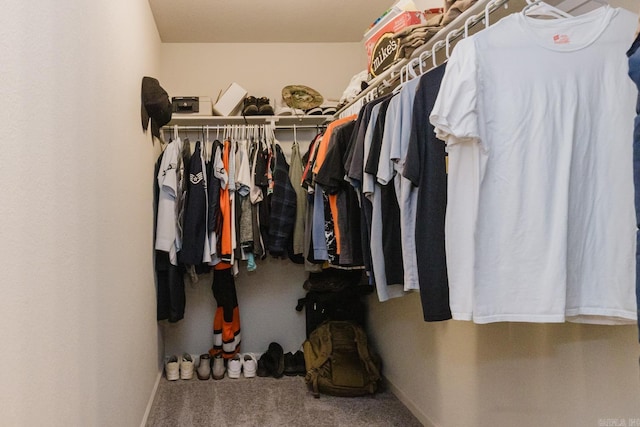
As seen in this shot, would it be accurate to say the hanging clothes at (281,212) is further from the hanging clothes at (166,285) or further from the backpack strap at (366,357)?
the backpack strap at (366,357)

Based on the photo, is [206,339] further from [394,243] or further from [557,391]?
[557,391]

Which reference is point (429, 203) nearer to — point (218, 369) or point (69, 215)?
point (69, 215)

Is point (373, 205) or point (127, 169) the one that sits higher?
point (127, 169)

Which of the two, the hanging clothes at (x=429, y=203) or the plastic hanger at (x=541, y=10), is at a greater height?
the plastic hanger at (x=541, y=10)

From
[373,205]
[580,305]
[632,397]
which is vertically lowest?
[632,397]

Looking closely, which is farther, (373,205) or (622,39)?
(373,205)

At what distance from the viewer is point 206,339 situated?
3176 millimetres

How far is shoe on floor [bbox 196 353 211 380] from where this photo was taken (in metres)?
2.87

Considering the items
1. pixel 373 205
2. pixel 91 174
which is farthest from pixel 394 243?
pixel 91 174

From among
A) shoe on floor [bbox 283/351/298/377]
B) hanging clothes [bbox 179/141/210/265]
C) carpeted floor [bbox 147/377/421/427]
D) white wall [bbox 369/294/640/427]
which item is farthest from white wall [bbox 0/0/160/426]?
white wall [bbox 369/294/640/427]

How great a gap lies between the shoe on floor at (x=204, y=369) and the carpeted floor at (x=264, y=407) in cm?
6

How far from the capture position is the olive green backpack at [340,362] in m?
2.55

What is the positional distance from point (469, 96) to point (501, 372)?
1067 mm

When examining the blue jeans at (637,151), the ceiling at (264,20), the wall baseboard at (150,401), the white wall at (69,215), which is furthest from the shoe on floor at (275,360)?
the blue jeans at (637,151)
